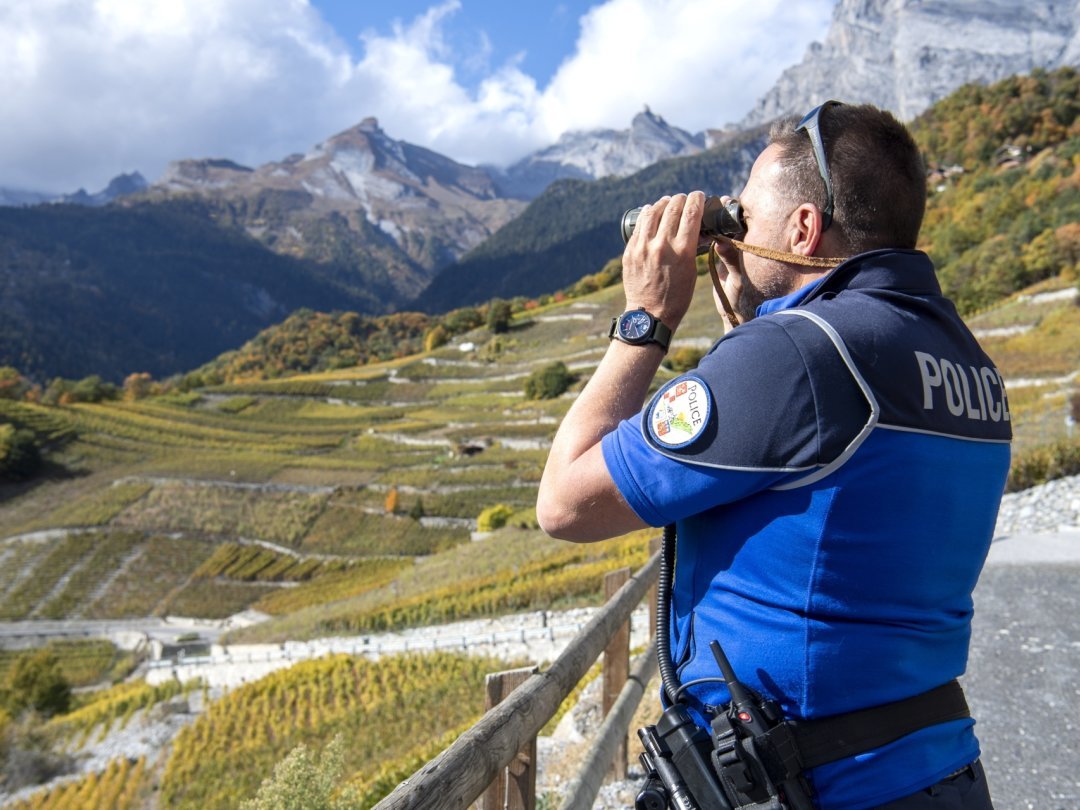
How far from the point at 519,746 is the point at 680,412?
4.66 ft

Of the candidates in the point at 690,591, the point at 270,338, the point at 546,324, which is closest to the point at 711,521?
the point at 690,591

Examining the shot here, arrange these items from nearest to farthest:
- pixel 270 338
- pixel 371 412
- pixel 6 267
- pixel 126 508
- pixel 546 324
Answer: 1. pixel 126 508
2. pixel 371 412
3. pixel 546 324
4. pixel 270 338
5. pixel 6 267

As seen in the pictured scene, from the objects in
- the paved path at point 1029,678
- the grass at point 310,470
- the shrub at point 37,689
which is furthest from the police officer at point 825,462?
the shrub at point 37,689

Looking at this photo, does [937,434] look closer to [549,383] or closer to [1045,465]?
[1045,465]

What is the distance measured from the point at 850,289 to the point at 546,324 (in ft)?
254

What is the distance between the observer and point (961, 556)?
1362mm

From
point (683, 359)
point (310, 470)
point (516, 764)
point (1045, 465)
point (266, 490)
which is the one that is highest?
point (516, 764)

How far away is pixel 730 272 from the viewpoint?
5.35 ft

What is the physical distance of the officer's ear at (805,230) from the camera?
143 cm

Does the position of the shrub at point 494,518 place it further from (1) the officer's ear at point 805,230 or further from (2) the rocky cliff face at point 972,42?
(2) the rocky cliff face at point 972,42

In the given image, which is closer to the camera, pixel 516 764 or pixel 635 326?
pixel 635 326

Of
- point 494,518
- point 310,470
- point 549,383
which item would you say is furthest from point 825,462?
point 549,383

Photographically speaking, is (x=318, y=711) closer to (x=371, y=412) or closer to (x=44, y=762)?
(x=44, y=762)

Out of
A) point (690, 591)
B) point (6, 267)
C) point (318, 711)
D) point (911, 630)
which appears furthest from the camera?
point (6, 267)
